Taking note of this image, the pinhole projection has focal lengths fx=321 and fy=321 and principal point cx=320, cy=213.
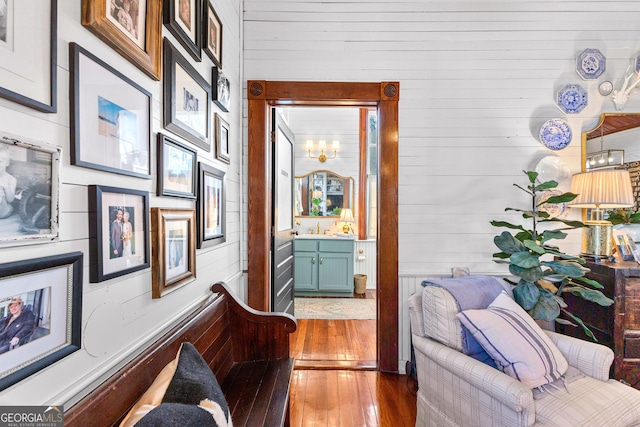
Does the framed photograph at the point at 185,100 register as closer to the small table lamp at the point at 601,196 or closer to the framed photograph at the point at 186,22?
the framed photograph at the point at 186,22

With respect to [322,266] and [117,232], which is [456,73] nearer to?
[117,232]

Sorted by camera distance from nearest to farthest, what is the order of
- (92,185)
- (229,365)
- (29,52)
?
(29,52), (92,185), (229,365)

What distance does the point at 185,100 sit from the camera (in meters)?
1.60

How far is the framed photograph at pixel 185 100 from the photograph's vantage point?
55.4 inches

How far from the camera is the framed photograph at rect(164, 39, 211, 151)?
4.62 ft

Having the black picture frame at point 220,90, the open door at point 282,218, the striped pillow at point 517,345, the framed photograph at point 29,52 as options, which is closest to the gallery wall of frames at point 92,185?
the framed photograph at point 29,52

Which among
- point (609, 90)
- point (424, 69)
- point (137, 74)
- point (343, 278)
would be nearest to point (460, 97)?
point (424, 69)

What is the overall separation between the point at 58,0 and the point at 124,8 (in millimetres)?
261

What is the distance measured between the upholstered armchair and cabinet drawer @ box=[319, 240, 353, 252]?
Result: 2626 millimetres

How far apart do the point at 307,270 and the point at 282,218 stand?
1682 mm

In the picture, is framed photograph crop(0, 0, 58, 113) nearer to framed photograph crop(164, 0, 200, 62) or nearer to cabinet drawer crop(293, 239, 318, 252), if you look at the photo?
framed photograph crop(164, 0, 200, 62)

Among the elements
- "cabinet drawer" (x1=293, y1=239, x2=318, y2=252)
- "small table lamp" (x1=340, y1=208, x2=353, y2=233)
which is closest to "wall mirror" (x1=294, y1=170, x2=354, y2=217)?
"small table lamp" (x1=340, y1=208, x2=353, y2=233)

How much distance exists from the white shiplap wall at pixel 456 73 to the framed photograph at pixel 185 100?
0.98 metres

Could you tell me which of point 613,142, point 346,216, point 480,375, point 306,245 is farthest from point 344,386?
point 346,216
